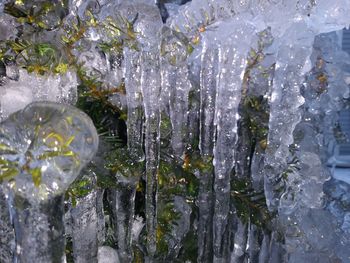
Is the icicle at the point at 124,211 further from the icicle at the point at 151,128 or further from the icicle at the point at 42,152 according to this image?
the icicle at the point at 42,152

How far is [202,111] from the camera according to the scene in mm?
795

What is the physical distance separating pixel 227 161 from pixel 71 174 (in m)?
0.30

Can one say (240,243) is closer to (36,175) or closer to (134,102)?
(134,102)

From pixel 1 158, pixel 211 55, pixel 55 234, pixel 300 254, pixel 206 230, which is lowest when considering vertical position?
pixel 300 254

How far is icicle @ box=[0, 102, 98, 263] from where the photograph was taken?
1.85 ft

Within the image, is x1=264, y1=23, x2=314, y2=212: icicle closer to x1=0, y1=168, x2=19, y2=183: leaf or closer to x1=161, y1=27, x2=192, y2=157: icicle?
x1=161, y1=27, x2=192, y2=157: icicle

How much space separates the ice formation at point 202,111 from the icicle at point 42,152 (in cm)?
12

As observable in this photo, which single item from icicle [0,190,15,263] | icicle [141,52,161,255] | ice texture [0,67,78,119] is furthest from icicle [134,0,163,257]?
icicle [0,190,15,263]

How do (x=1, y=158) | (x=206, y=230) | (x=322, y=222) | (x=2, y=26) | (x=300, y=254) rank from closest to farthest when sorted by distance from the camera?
1. (x=1, y=158)
2. (x=2, y=26)
3. (x=206, y=230)
4. (x=300, y=254)
5. (x=322, y=222)

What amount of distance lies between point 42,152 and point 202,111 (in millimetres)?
310

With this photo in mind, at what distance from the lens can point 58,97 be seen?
0.77 metres

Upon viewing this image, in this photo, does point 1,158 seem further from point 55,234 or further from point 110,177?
point 110,177

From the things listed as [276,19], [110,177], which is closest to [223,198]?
[110,177]

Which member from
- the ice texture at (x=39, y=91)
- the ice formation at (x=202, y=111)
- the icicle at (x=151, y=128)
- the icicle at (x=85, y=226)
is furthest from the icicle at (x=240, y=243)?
the ice texture at (x=39, y=91)
